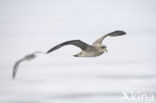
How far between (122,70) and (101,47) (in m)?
1.70

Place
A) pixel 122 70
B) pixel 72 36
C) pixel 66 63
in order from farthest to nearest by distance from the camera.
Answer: pixel 72 36 < pixel 66 63 < pixel 122 70

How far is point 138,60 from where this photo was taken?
9.75m

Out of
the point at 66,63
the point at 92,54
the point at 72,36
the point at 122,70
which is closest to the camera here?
the point at 92,54

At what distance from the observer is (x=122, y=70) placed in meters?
9.25

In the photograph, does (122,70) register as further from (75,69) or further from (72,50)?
(72,50)

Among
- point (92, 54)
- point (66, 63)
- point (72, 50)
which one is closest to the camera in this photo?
point (92, 54)

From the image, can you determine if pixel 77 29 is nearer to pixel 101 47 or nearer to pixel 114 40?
pixel 114 40

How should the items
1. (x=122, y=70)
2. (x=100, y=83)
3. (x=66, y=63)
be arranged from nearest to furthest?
(x=100, y=83), (x=122, y=70), (x=66, y=63)

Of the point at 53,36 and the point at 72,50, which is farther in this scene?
the point at 53,36

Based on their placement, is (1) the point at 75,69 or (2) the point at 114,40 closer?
(1) the point at 75,69

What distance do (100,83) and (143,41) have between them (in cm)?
288

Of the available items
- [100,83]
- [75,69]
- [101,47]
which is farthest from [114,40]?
[101,47]

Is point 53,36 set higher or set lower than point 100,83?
higher

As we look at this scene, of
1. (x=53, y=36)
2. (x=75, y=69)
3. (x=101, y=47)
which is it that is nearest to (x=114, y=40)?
(x=53, y=36)
